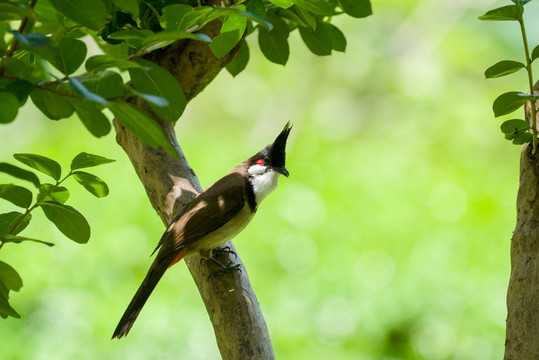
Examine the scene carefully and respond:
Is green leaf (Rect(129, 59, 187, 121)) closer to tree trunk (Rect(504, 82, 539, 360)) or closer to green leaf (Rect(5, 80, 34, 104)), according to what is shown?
green leaf (Rect(5, 80, 34, 104))

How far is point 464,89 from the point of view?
3.78 m

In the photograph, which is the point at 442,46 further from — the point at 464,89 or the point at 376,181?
the point at 376,181

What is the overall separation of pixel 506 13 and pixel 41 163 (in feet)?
2.20

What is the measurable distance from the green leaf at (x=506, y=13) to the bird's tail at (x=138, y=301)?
0.87 m

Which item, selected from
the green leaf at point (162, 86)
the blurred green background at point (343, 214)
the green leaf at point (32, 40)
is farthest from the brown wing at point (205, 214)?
the blurred green background at point (343, 214)

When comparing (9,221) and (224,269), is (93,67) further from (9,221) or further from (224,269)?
(224,269)

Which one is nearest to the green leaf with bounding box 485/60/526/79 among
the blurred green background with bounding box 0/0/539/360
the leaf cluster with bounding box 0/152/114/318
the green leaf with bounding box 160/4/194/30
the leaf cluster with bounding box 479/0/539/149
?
the leaf cluster with bounding box 479/0/539/149

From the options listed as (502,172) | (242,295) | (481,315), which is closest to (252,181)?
(242,295)

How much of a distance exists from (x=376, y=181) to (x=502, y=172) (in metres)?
0.66

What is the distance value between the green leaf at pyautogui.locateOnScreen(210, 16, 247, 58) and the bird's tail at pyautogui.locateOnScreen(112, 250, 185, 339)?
0.64 metres

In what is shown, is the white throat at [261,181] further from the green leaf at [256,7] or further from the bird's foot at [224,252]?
the green leaf at [256,7]

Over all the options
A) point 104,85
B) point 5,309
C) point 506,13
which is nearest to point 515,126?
point 506,13

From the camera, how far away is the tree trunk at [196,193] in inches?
48.4

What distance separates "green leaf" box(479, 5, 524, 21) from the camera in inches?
34.9
